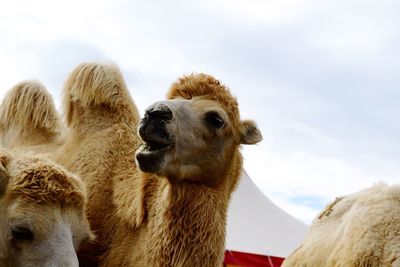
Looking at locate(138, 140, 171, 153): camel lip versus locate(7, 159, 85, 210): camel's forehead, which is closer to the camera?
locate(7, 159, 85, 210): camel's forehead

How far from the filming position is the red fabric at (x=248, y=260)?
10.2 meters

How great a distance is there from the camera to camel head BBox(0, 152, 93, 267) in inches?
157

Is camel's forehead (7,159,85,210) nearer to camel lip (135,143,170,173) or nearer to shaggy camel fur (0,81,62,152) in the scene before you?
camel lip (135,143,170,173)

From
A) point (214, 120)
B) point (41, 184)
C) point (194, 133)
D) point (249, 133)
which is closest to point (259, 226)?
point (249, 133)

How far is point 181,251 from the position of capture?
474 centimetres

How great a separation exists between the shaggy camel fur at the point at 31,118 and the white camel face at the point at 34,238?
81.1 inches

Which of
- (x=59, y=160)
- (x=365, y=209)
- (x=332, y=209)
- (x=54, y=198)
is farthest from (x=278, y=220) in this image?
(x=54, y=198)

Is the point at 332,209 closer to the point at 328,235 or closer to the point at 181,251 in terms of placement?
the point at 328,235

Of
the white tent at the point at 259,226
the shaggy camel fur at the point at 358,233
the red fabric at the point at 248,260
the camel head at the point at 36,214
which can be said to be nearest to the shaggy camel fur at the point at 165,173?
the camel head at the point at 36,214

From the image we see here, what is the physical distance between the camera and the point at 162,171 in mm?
4758

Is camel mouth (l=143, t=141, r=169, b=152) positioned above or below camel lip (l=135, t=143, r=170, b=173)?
above

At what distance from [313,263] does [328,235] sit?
34cm

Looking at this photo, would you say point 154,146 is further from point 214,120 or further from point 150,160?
point 214,120

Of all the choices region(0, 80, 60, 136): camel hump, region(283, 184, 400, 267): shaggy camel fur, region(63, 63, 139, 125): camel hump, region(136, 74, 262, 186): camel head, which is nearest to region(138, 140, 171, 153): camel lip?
region(136, 74, 262, 186): camel head
